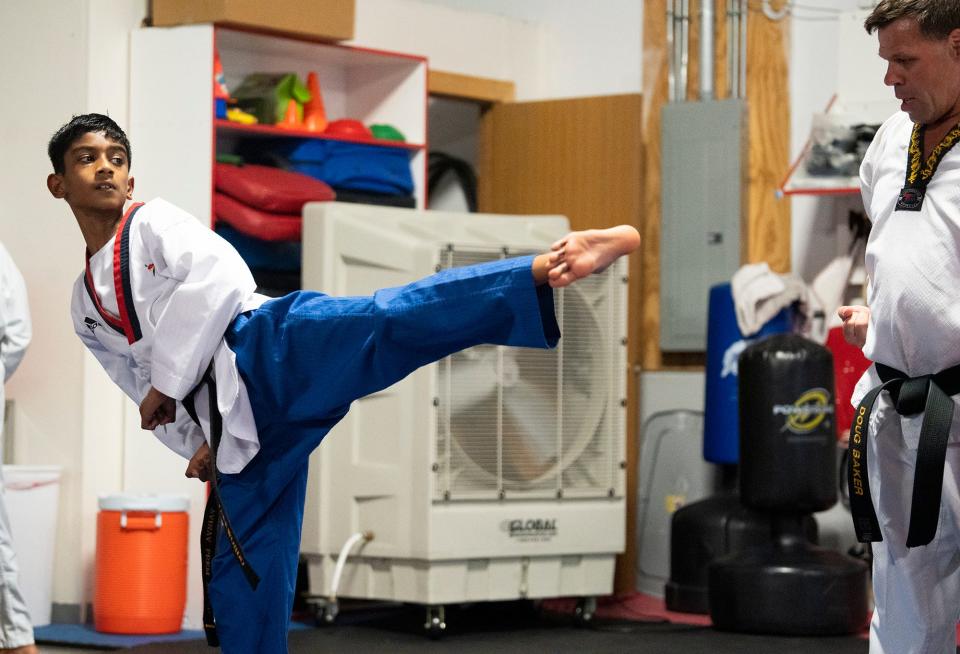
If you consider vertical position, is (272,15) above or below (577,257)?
above

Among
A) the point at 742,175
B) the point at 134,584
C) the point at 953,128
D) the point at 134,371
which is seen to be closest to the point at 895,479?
the point at 953,128

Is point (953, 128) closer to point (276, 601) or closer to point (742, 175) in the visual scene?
point (276, 601)

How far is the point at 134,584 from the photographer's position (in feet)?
17.3

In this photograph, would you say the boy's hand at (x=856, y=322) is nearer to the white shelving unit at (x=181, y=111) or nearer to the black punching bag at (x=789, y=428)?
the black punching bag at (x=789, y=428)

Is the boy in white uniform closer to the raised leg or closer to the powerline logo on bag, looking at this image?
the raised leg

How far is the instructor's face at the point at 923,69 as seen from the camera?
2.33 meters

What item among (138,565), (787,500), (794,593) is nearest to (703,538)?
(787,500)

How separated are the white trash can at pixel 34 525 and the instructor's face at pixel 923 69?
3952mm

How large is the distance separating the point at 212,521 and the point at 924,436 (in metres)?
1.56

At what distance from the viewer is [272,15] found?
18.5 feet

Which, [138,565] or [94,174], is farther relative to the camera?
[138,565]

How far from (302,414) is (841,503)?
3.80 meters

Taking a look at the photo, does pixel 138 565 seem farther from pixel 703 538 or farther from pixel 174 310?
pixel 174 310

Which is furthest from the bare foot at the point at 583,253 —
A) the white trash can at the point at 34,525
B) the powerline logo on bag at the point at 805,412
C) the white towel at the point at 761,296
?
the white trash can at the point at 34,525
